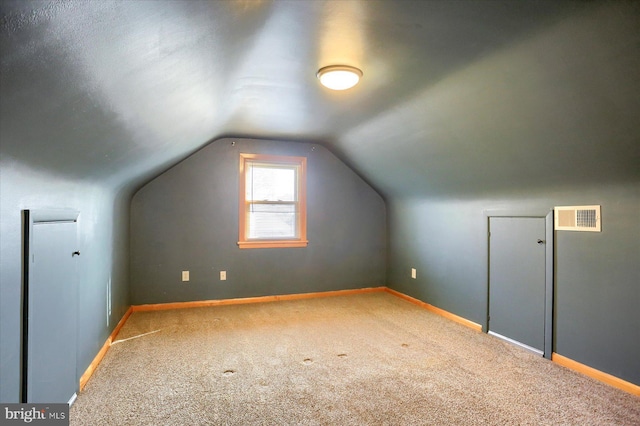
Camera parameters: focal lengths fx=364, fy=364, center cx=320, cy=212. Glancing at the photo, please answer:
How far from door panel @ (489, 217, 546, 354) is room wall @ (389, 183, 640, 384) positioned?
0.11 metres

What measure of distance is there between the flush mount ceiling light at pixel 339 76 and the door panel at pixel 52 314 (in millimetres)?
1802

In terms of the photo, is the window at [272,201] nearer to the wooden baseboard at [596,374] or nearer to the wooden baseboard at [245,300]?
the wooden baseboard at [245,300]

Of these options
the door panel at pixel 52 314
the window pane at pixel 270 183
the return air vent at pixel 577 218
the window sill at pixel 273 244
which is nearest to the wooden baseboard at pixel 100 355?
the door panel at pixel 52 314

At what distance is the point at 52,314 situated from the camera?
1.91 m

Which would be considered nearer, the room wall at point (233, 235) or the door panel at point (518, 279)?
the door panel at point (518, 279)

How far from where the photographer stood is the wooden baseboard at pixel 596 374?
240 centimetres

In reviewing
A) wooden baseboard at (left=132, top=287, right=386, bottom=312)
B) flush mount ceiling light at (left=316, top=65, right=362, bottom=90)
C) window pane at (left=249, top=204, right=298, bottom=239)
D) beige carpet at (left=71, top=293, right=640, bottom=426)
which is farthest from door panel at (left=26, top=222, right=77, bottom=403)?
window pane at (left=249, top=204, right=298, bottom=239)

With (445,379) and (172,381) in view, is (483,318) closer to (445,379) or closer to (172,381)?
(445,379)

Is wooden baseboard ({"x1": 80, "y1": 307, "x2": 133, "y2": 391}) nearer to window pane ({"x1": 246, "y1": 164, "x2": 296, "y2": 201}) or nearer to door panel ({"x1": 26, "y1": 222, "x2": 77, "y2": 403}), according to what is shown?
door panel ({"x1": 26, "y1": 222, "x2": 77, "y2": 403})

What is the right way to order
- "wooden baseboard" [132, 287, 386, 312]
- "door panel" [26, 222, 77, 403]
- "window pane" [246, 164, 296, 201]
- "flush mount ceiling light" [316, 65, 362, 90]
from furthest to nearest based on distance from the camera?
"window pane" [246, 164, 296, 201], "wooden baseboard" [132, 287, 386, 312], "flush mount ceiling light" [316, 65, 362, 90], "door panel" [26, 222, 77, 403]

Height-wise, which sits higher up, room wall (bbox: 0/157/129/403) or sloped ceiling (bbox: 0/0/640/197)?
sloped ceiling (bbox: 0/0/640/197)

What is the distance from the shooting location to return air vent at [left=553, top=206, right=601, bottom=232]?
267cm

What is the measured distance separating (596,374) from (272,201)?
3739 millimetres

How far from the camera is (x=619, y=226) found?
2518 mm
